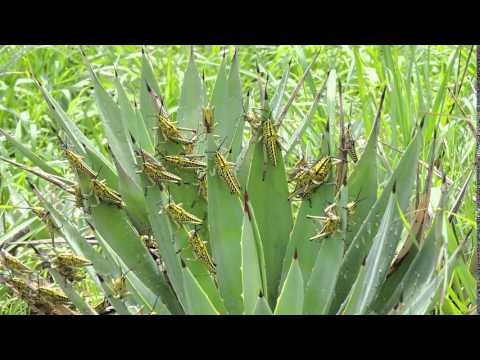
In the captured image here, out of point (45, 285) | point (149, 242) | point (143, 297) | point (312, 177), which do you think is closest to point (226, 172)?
point (312, 177)

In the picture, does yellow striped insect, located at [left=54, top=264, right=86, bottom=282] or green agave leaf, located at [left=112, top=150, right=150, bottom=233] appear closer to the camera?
yellow striped insect, located at [left=54, top=264, right=86, bottom=282]

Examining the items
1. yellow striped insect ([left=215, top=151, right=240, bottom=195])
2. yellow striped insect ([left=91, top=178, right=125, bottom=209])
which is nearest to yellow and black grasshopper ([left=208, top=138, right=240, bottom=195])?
yellow striped insect ([left=215, top=151, right=240, bottom=195])

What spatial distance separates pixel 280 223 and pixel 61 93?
2560mm

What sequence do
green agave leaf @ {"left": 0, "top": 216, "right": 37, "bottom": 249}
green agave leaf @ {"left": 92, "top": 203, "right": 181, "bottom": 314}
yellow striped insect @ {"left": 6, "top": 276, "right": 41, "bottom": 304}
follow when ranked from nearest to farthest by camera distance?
1. yellow striped insect @ {"left": 6, "top": 276, "right": 41, "bottom": 304}
2. green agave leaf @ {"left": 92, "top": 203, "right": 181, "bottom": 314}
3. green agave leaf @ {"left": 0, "top": 216, "right": 37, "bottom": 249}

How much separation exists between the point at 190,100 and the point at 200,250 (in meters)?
0.55

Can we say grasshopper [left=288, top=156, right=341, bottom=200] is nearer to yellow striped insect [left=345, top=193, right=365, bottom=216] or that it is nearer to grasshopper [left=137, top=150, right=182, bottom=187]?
yellow striped insect [left=345, top=193, right=365, bottom=216]

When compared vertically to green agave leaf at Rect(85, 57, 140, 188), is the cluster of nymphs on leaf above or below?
below

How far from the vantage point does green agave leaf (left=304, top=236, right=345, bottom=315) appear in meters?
1.63

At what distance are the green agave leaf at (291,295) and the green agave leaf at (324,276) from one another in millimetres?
210

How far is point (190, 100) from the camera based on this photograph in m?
2.09

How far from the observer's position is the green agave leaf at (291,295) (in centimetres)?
140

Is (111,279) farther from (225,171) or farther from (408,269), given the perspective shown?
(408,269)

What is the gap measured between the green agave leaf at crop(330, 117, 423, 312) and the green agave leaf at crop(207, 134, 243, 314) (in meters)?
0.27
